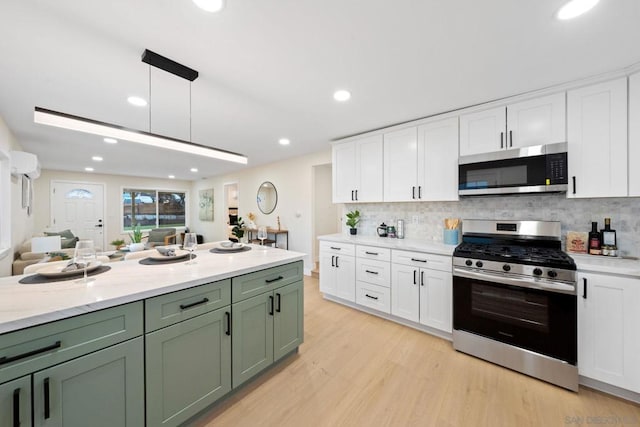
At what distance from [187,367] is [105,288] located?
2.16 feet

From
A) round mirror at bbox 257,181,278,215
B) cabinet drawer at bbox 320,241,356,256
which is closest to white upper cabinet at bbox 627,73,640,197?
cabinet drawer at bbox 320,241,356,256

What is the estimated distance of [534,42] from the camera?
156 cm

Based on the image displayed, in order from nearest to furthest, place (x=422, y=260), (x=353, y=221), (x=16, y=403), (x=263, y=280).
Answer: (x=16, y=403), (x=263, y=280), (x=422, y=260), (x=353, y=221)

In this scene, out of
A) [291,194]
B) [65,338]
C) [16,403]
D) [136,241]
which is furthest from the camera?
[136,241]

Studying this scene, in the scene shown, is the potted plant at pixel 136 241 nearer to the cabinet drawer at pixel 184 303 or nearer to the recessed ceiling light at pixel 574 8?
the cabinet drawer at pixel 184 303

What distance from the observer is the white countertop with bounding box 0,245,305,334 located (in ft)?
3.24

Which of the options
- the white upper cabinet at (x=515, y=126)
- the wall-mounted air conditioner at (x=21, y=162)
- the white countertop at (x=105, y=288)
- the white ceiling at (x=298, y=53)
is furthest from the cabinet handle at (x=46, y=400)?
the wall-mounted air conditioner at (x=21, y=162)

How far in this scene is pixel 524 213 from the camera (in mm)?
2451

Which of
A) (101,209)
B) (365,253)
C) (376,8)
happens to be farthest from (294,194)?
(101,209)

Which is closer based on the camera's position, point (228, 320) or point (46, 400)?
point (46, 400)

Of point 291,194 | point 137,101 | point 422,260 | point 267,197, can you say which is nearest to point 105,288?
point 137,101

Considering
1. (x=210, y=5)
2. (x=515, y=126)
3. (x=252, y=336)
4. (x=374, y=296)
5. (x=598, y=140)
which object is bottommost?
(x=374, y=296)

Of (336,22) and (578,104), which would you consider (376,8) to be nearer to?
(336,22)

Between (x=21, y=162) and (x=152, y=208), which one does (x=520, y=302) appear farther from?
(x=152, y=208)
